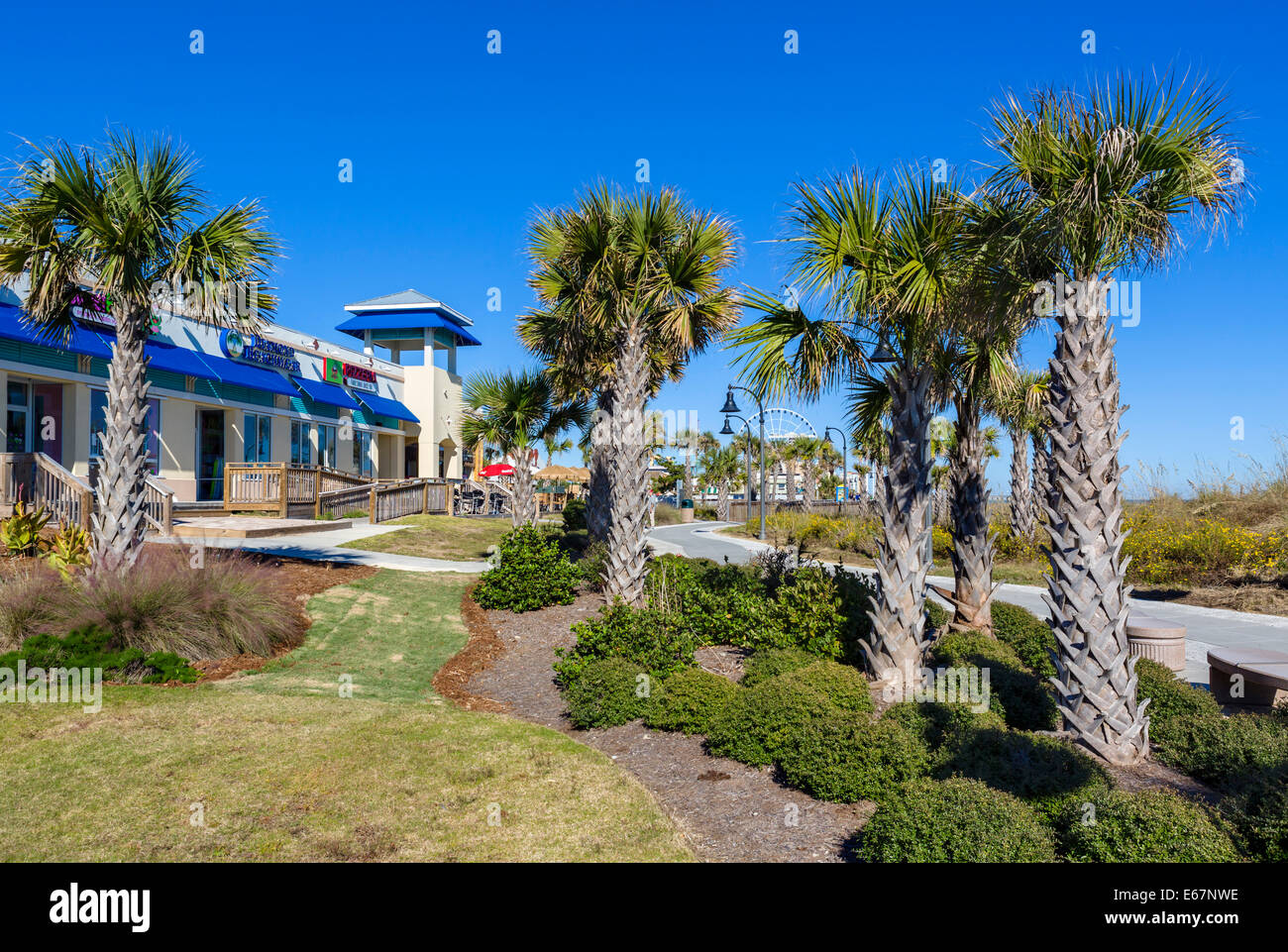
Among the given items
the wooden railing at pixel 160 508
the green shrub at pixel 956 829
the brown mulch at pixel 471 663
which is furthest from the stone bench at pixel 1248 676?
the wooden railing at pixel 160 508

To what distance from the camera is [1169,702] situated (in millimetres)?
6578

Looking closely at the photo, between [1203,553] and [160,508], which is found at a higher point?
[160,508]

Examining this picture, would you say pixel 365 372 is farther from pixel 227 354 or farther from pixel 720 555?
pixel 720 555

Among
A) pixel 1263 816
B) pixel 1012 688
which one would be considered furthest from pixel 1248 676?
pixel 1263 816

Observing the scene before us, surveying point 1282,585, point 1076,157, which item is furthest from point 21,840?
point 1282,585

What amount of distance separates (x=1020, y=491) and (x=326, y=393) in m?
24.2

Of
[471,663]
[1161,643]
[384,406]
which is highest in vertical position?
[384,406]

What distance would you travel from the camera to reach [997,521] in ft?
86.9

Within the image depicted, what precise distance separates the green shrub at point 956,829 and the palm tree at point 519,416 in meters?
17.7

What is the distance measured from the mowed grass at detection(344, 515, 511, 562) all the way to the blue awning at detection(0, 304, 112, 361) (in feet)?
25.1

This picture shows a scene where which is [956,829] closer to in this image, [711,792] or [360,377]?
[711,792]

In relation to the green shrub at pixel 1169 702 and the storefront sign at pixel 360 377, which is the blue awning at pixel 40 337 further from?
the green shrub at pixel 1169 702

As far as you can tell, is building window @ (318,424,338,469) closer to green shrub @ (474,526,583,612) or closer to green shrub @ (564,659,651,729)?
green shrub @ (474,526,583,612)

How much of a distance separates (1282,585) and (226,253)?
19771 mm
